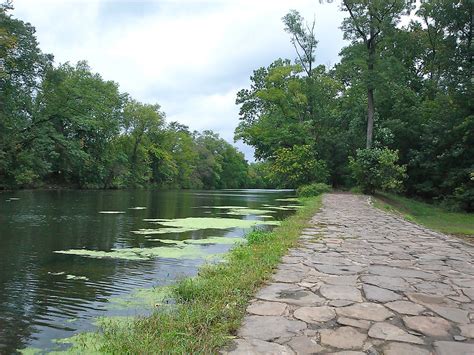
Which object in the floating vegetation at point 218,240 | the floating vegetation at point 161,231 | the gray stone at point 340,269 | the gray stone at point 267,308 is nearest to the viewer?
the gray stone at point 267,308

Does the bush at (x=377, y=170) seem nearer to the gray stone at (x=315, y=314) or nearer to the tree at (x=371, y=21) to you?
the tree at (x=371, y=21)

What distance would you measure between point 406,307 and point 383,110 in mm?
22516

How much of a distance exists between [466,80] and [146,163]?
38957 mm

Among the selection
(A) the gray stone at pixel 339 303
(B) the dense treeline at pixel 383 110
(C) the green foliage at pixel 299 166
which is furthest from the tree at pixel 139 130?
(A) the gray stone at pixel 339 303

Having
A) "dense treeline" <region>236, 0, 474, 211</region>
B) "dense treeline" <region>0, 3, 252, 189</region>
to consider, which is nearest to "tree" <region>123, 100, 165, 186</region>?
"dense treeline" <region>0, 3, 252, 189</region>

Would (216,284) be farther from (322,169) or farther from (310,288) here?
(322,169)

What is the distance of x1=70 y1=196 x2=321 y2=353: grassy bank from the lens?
232 cm

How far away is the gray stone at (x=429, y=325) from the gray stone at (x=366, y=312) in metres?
0.16

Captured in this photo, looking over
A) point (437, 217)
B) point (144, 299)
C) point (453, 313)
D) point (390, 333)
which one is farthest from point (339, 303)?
point (437, 217)

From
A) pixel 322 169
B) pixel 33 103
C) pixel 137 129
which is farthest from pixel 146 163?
pixel 322 169

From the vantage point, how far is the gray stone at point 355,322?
260cm

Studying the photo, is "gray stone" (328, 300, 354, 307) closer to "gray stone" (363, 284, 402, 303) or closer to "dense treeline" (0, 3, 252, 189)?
"gray stone" (363, 284, 402, 303)

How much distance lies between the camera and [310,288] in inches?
138

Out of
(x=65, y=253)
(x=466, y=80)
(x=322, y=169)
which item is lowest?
(x=65, y=253)
